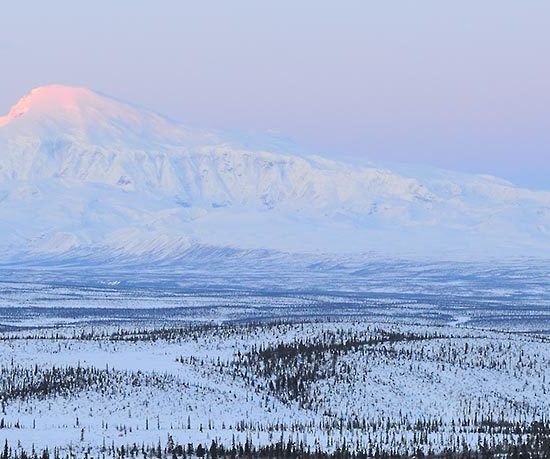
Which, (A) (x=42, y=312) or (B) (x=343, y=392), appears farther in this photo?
(A) (x=42, y=312)

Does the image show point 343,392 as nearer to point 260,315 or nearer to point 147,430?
point 147,430

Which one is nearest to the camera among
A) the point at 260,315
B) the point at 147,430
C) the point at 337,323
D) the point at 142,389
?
the point at 147,430

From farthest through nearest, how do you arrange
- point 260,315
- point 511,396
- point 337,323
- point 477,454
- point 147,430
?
point 260,315, point 337,323, point 511,396, point 147,430, point 477,454

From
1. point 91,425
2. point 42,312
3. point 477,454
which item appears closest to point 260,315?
point 42,312

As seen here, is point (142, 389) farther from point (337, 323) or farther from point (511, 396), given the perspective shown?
point (337, 323)

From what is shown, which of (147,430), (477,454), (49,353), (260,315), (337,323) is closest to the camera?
(477,454)

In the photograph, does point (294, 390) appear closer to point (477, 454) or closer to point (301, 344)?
point (301, 344)

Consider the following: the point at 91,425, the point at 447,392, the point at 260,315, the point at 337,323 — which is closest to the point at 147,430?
the point at 91,425

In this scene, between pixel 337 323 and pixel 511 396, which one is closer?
pixel 511 396

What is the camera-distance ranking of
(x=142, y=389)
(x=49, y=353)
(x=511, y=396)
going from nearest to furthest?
1. (x=142, y=389)
2. (x=511, y=396)
3. (x=49, y=353)
